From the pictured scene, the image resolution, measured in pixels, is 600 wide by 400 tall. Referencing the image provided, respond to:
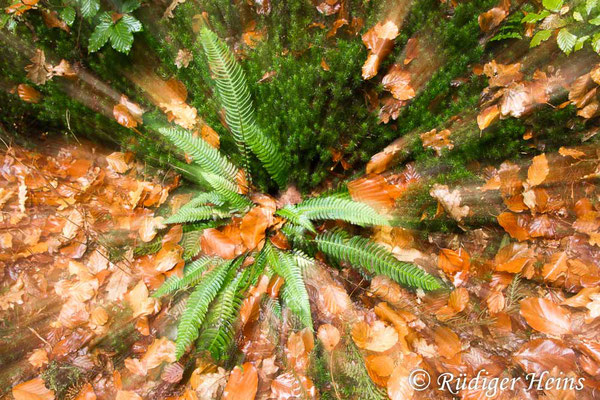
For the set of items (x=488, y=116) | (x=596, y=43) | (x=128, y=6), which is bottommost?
(x=488, y=116)

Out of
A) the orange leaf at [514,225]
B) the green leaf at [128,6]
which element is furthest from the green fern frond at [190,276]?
the orange leaf at [514,225]

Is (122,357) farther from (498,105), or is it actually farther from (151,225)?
(498,105)

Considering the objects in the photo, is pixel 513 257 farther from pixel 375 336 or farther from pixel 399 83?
pixel 399 83

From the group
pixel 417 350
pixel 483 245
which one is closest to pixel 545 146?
pixel 483 245

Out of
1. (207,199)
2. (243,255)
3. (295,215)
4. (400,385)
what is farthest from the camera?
(243,255)

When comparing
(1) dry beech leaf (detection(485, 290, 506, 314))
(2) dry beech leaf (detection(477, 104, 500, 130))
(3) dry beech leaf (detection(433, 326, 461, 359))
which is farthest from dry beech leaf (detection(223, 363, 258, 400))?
(2) dry beech leaf (detection(477, 104, 500, 130))

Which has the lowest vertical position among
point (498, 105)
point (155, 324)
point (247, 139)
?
point (155, 324)

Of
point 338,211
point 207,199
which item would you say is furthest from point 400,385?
point 207,199
